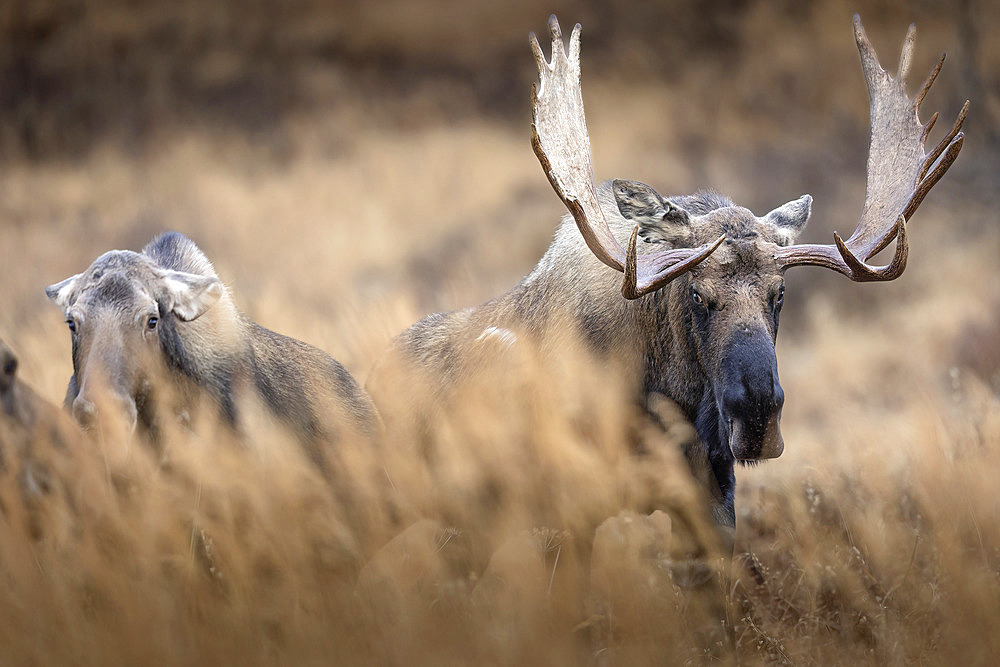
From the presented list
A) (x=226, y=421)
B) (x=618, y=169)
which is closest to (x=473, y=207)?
(x=618, y=169)

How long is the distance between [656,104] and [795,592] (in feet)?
34.1

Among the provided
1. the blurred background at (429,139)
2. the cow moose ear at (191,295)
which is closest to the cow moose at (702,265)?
the cow moose ear at (191,295)

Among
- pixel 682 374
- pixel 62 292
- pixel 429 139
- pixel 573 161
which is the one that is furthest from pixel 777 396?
pixel 429 139

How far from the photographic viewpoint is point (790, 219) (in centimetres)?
434

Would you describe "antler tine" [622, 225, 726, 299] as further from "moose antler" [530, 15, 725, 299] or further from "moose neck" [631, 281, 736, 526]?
"moose neck" [631, 281, 736, 526]

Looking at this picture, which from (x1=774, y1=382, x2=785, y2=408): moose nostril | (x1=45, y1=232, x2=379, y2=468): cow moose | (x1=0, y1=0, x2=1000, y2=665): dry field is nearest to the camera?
(x1=0, y1=0, x2=1000, y2=665): dry field

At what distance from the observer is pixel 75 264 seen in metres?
11.6

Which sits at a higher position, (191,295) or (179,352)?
(191,295)

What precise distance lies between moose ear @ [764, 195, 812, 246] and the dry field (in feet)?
3.15

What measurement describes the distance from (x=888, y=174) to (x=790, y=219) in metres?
0.45

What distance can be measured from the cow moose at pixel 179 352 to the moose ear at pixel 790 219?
2.13m

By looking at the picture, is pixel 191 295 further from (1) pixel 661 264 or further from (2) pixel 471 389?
(1) pixel 661 264

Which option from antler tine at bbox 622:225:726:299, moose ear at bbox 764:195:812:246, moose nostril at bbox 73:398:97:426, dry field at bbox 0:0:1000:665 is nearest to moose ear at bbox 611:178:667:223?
antler tine at bbox 622:225:726:299

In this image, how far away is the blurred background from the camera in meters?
11.5
